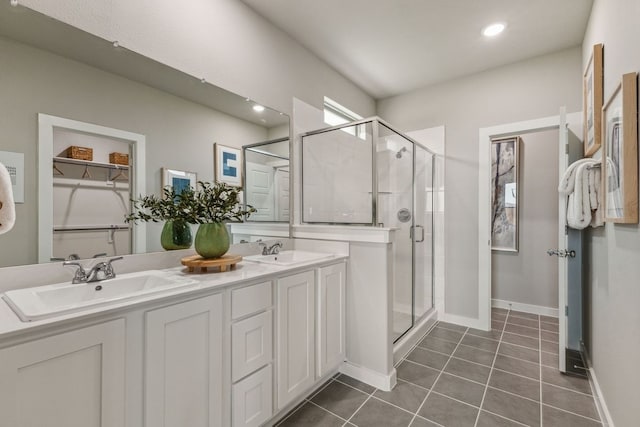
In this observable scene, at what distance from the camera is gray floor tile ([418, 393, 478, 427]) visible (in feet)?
5.48

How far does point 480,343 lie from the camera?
Result: 2.70 m

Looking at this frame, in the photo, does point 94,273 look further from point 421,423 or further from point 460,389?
point 460,389

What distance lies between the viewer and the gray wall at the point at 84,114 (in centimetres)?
120

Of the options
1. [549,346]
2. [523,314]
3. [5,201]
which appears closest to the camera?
[5,201]

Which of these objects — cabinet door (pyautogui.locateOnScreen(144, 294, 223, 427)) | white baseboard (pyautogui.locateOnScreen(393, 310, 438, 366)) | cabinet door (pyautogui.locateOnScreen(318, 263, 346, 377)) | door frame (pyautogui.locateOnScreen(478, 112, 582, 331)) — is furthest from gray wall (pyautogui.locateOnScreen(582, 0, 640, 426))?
cabinet door (pyautogui.locateOnScreen(144, 294, 223, 427))

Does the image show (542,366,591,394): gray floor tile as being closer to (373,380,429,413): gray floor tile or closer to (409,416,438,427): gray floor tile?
(373,380,429,413): gray floor tile

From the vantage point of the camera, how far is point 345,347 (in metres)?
2.18

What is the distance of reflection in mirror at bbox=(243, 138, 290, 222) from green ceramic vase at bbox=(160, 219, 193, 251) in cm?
53

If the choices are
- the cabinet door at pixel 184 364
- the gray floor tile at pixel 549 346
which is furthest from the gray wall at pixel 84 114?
the gray floor tile at pixel 549 346

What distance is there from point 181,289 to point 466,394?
6.27 feet

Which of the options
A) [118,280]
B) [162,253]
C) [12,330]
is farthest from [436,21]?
[12,330]

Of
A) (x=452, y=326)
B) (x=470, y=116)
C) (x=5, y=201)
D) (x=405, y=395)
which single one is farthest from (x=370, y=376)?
(x=470, y=116)

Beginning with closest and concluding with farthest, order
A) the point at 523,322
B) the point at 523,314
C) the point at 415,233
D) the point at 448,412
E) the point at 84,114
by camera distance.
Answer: the point at 84,114, the point at 448,412, the point at 415,233, the point at 523,322, the point at 523,314

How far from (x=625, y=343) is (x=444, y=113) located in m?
2.60
